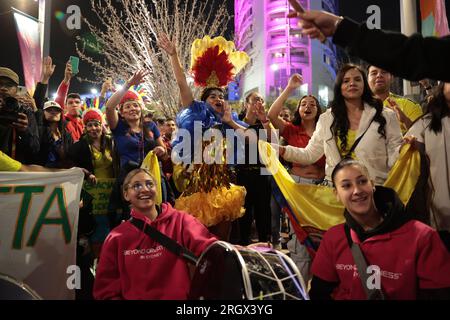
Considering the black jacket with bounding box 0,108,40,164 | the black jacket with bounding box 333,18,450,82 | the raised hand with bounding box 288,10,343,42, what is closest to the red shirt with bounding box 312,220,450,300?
the black jacket with bounding box 333,18,450,82

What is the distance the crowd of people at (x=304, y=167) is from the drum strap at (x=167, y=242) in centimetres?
5

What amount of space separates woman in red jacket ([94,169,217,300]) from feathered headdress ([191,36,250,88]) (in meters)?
1.57

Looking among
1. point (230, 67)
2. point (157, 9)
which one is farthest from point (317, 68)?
point (230, 67)

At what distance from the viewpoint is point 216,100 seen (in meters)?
3.90

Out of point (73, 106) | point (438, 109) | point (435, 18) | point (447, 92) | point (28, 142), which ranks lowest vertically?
point (28, 142)

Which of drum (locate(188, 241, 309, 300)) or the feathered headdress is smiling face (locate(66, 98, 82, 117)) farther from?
drum (locate(188, 241, 309, 300))

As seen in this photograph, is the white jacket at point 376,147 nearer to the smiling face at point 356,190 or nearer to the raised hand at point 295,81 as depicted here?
the smiling face at point 356,190

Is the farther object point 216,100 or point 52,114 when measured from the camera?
point 52,114

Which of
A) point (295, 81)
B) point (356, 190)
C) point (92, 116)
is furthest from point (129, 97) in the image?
point (356, 190)

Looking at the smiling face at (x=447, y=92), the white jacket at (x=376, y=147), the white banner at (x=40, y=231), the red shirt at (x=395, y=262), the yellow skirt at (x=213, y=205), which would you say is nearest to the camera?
the red shirt at (x=395, y=262)

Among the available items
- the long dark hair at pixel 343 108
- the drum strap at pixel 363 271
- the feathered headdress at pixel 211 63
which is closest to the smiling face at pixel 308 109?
the feathered headdress at pixel 211 63

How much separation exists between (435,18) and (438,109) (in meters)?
4.48

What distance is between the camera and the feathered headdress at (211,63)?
408 cm

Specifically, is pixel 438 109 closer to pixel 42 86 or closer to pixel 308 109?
pixel 308 109
